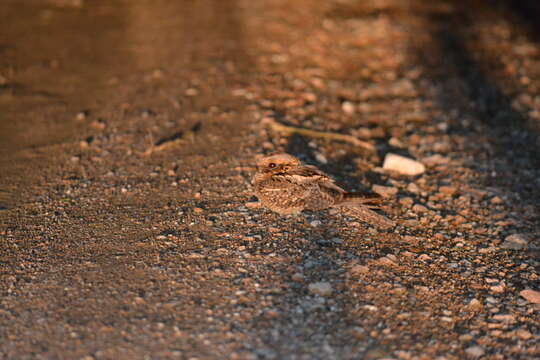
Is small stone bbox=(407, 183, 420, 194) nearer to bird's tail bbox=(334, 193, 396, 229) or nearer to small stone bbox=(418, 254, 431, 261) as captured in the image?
bird's tail bbox=(334, 193, 396, 229)

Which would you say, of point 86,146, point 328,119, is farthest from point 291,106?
point 86,146

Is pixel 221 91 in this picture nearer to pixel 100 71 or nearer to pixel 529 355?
pixel 100 71

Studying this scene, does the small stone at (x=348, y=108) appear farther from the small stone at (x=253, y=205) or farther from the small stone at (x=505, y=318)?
the small stone at (x=505, y=318)

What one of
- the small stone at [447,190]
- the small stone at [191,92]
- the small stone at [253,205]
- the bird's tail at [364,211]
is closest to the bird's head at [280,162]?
the small stone at [253,205]

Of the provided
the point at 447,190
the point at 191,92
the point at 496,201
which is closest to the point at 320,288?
the point at 447,190

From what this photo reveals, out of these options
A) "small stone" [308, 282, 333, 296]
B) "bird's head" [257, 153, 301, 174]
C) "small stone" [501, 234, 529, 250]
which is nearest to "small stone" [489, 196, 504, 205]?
"small stone" [501, 234, 529, 250]

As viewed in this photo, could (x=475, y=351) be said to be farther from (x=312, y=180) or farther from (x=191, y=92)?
(x=191, y=92)

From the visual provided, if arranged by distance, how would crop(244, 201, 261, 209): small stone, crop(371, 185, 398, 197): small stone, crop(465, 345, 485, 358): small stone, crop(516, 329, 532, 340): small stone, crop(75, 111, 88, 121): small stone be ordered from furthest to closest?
crop(75, 111, 88, 121): small stone < crop(371, 185, 398, 197): small stone < crop(244, 201, 261, 209): small stone < crop(516, 329, 532, 340): small stone < crop(465, 345, 485, 358): small stone
